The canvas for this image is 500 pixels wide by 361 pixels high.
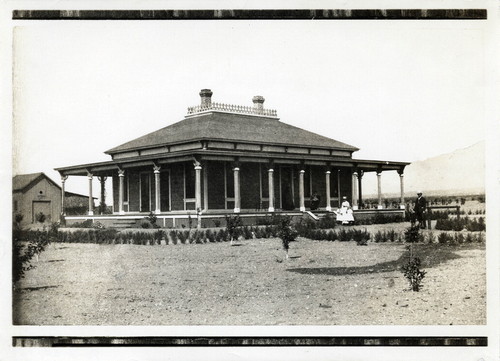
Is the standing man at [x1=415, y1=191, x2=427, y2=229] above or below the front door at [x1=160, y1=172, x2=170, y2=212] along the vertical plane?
below

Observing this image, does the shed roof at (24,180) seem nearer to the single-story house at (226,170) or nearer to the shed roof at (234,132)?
the shed roof at (234,132)

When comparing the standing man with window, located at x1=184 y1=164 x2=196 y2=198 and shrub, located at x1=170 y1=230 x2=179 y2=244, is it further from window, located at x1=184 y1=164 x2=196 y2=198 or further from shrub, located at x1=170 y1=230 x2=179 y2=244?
window, located at x1=184 y1=164 x2=196 y2=198

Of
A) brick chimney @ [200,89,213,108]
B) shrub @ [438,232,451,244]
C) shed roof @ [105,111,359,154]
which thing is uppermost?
brick chimney @ [200,89,213,108]

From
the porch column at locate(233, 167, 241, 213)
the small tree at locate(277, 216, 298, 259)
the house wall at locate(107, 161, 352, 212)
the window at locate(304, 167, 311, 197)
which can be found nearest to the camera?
the small tree at locate(277, 216, 298, 259)

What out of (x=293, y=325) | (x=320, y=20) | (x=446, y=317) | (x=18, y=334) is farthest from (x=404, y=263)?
(x=18, y=334)

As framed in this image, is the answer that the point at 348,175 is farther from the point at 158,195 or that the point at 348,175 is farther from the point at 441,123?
the point at 441,123

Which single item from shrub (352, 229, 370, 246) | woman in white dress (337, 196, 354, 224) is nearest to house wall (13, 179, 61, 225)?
shrub (352, 229, 370, 246)
